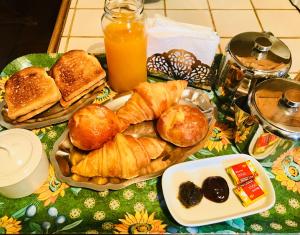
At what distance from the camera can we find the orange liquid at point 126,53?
0.85 m

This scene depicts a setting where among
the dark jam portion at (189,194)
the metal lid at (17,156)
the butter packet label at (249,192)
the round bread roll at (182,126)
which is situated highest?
the metal lid at (17,156)

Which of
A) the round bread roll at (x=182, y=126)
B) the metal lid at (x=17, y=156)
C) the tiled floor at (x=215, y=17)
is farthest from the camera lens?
the tiled floor at (x=215, y=17)

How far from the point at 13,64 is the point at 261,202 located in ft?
2.91

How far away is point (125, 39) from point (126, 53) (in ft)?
0.13

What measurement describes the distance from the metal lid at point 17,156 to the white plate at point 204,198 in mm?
316

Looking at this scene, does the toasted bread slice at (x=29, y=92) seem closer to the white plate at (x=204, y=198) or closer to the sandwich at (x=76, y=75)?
the sandwich at (x=76, y=75)

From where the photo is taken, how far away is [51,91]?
33.9 inches

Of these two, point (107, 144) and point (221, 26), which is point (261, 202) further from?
point (221, 26)

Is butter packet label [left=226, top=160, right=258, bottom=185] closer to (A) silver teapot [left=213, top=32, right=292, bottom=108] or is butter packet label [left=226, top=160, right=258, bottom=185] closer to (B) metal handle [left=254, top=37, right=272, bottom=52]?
(A) silver teapot [left=213, top=32, right=292, bottom=108]

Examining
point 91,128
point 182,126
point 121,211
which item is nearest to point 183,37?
point 182,126

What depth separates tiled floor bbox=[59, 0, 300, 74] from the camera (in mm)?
1179

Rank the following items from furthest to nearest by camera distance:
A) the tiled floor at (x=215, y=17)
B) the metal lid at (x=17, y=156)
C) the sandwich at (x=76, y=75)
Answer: the tiled floor at (x=215, y=17)
the sandwich at (x=76, y=75)
the metal lid at (x=17, y=156)

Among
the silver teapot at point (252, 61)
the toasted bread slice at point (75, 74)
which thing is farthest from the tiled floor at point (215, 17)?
the silver teapot at point (252, 61)

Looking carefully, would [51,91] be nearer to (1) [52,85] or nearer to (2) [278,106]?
(1) [52,85]
